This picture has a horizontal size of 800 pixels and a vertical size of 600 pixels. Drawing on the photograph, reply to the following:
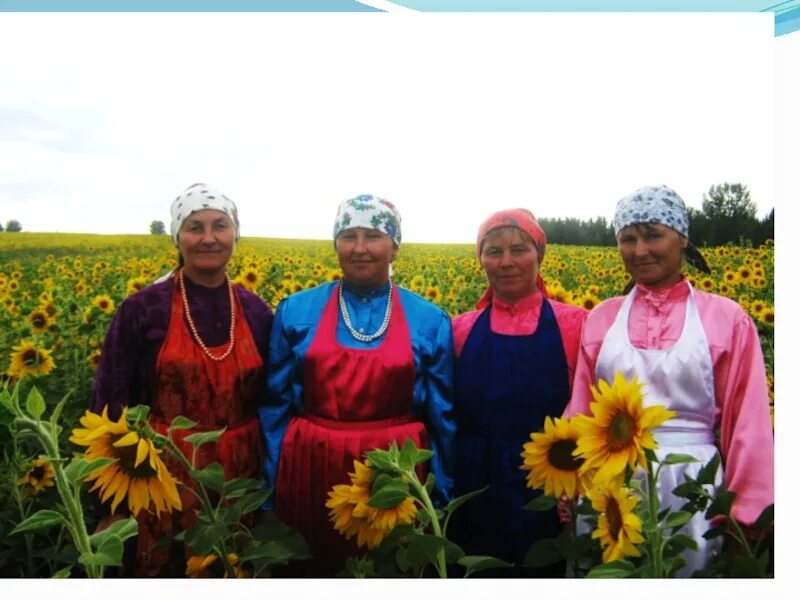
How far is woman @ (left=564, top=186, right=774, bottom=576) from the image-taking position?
263 cm

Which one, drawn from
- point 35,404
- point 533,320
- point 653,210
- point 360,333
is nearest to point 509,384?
point 533,320

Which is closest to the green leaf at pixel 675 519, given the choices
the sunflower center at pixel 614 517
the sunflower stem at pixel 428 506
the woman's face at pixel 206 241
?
the sunflower center at pixel 614 517

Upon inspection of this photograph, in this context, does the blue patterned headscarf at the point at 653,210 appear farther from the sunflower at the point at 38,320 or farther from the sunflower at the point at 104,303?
the sunflower at the point at 38,320

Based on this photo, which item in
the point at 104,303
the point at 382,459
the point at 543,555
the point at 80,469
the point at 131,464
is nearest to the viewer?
the point at 80,469

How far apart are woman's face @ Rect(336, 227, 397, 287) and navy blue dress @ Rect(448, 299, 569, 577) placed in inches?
15.7

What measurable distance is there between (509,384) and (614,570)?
989 millimetres

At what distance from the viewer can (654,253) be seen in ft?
9.08

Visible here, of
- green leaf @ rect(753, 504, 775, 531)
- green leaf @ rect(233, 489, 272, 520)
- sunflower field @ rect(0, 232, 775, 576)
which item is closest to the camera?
green leaf @ rect(233, 489, 272, 520)

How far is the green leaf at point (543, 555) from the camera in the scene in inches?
94.9

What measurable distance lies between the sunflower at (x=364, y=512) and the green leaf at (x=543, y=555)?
0.36m

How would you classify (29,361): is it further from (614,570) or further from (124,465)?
(614,570)

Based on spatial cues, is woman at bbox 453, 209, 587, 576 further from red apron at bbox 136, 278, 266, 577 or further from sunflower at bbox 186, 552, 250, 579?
sunflower at bbox 186, 552, 250, 579

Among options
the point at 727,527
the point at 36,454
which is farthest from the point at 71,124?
the point at 727,527

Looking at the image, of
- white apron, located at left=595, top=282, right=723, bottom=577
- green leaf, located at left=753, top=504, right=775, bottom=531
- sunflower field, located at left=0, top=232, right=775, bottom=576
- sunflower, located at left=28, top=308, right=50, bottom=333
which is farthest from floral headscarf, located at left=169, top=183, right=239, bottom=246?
green leaf, located at left=753, top=504, right=775, bottom=531
